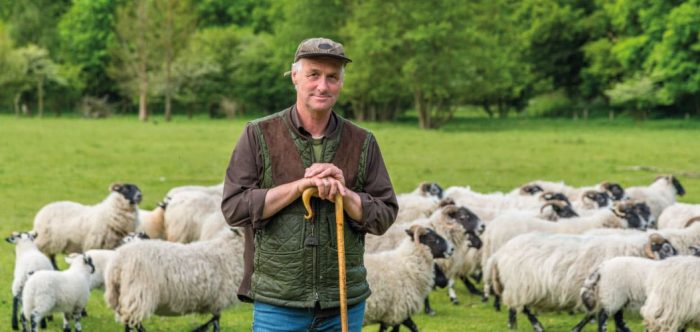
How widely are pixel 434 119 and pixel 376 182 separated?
5270 centimetres

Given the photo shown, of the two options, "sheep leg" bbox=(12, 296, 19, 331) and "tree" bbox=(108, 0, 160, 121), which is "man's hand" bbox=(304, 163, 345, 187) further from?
"tree" bbox=(108, 0, 160, 121)

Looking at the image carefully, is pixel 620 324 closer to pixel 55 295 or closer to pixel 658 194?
pixel 55 295

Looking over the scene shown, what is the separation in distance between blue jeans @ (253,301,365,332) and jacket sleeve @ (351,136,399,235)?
45cm

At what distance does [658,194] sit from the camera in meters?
17.6

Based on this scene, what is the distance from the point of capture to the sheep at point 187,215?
14.3 metres

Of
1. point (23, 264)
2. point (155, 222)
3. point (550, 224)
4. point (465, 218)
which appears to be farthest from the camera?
point (155, 222)

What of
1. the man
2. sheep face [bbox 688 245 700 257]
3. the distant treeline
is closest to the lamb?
sheep face [bbox 688 245 700 257]

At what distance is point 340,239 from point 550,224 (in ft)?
28.3

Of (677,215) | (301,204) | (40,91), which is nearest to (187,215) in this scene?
(677,215)

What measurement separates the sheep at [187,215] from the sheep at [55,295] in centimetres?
405

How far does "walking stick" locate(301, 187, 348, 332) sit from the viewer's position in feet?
15.1

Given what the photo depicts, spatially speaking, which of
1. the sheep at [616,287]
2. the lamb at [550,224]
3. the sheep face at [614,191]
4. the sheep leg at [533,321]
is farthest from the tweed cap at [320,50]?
the sheep face at [614,191]

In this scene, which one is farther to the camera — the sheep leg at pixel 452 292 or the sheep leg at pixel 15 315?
the sheep leg at pixel 452 292

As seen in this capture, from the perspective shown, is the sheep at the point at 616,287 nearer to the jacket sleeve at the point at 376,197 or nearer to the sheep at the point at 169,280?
the sheep at the point at 169,280
